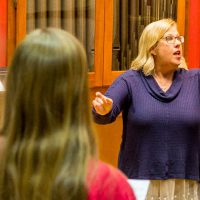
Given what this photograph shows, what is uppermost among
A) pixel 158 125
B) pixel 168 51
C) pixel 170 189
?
pixel 168 51

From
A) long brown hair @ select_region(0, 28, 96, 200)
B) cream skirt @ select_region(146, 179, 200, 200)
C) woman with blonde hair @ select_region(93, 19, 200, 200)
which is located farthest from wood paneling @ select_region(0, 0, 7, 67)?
long brown hair @ select_region(0, 28, 96, 200)

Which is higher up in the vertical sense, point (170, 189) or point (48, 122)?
point (48, 122)

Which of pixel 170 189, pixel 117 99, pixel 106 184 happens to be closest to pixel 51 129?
pixel 106 184

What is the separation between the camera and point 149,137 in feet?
7.57

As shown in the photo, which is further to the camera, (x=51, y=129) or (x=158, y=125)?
(x=158, y=125)

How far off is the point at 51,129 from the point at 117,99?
4.54 feet

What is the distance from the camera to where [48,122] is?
982mm

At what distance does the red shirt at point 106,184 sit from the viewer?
98 cm

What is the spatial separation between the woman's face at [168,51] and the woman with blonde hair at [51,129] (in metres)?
1.48

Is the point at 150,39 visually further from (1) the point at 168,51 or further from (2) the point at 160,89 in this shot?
(2) the point at 160,89

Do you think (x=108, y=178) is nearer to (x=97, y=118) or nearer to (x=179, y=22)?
(x=97, y=118)

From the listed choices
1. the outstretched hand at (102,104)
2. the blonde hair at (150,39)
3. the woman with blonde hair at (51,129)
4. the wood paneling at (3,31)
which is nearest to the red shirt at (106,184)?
the woman with blonde hair at (51,129)

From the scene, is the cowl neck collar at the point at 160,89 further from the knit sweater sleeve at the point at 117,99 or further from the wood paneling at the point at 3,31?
the wood paneling at the point at 3,31

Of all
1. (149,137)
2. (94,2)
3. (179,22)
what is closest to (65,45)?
(149,137)
